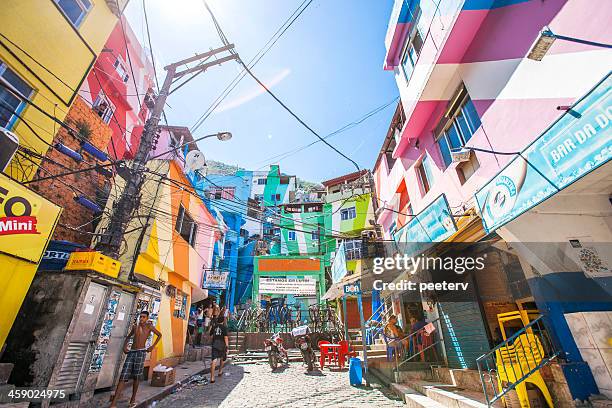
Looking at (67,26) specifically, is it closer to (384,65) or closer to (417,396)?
(384,65)

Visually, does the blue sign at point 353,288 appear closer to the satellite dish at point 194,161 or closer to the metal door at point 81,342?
the satellite dish at point 194,161

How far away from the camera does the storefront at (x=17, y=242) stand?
5.15 meters

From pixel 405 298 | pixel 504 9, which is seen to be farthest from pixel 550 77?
pixel 405 298

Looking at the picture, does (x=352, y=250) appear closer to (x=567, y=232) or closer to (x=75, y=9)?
(x=567, y=232)

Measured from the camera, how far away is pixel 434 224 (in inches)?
277

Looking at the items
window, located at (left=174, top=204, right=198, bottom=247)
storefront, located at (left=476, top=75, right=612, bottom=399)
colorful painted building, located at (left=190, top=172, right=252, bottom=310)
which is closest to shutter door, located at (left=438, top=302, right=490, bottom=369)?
storefront, located at (left=476, top=75, right=612, bottom=399)

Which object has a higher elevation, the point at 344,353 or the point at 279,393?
the point at 344,353

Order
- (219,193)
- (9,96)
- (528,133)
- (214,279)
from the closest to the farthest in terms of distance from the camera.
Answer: (528,133) < (9,96) < (214,279) < (219,193)

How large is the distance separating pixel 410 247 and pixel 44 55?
1152 centimetres

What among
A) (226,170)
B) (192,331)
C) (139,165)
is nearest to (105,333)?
(139,165)

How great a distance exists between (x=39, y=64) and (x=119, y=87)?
9842 mm

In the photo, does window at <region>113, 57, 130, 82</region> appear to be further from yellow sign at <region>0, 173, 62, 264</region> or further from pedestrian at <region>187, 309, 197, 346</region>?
pedestrian at <region>187, 309, 197, 346</region>

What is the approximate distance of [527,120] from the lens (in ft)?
16.7

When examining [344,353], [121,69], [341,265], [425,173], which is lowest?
[344,353]
